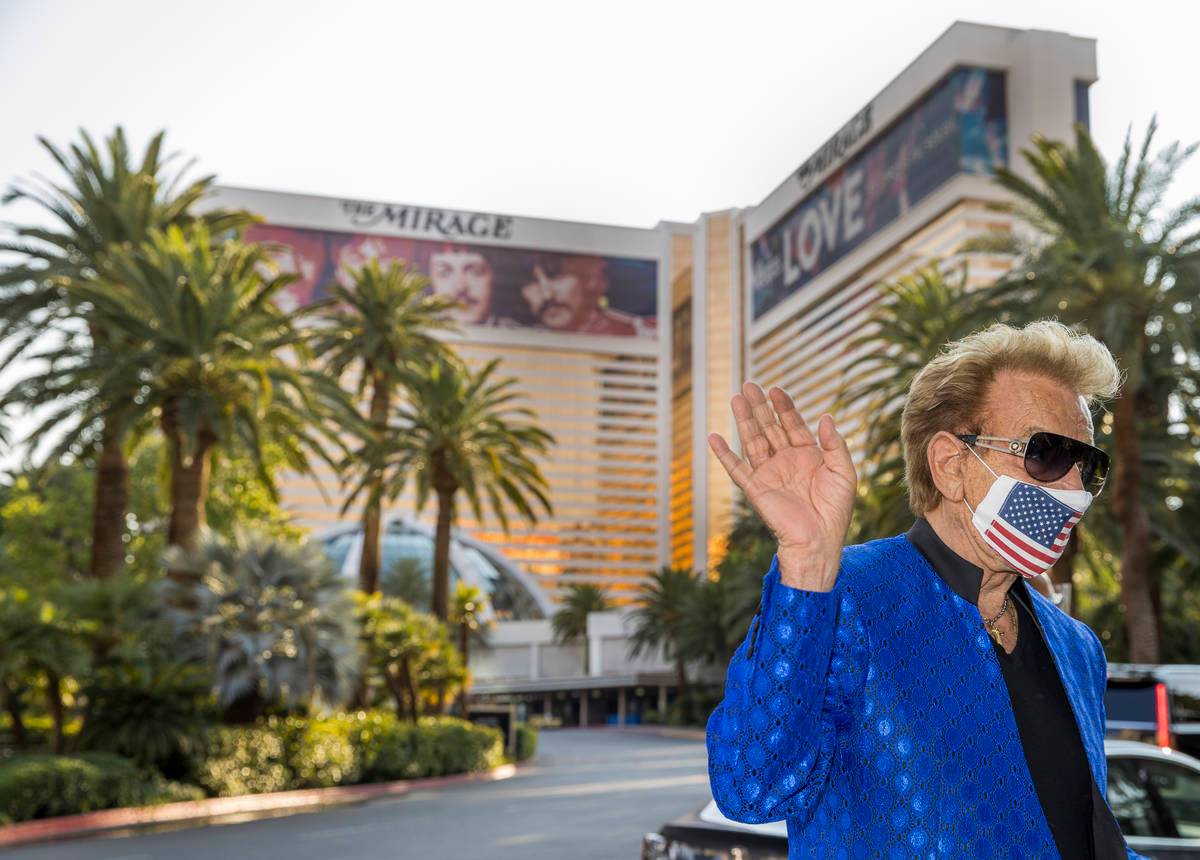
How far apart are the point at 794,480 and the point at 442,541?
32.2 meters

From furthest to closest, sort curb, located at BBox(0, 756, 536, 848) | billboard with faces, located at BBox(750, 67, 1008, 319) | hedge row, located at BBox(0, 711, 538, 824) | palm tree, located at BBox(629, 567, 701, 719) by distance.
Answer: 1. billboard with faces, located at BBox(750, 67, 1008, 319)
2. palm tree, located at BBox(629, 567, 701, 719)
3. hedge row, located at BBox(0, 711, 538, 824)
4. curb, located at BBox(0, 756, 536, 848)

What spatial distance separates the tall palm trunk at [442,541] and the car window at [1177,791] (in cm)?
2820

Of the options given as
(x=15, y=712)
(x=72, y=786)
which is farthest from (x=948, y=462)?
(x=15, y=712)

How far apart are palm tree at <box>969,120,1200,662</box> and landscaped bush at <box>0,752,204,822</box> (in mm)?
15421

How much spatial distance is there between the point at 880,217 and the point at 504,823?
101m

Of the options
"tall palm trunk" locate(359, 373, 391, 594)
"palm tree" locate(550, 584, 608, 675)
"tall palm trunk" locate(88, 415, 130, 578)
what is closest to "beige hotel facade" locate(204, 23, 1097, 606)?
"palm tree" locate(550, 584, 608, 675)

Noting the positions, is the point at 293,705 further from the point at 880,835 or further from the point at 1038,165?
the point at 880,835

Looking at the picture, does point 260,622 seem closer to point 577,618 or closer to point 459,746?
point 459,746

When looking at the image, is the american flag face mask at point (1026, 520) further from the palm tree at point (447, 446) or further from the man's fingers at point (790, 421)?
the palm tree at point (447, 446)

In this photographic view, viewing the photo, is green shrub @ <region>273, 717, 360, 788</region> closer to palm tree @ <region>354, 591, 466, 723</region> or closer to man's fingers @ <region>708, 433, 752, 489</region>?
palm tree @ <region>354, 591, 466, 723</region>

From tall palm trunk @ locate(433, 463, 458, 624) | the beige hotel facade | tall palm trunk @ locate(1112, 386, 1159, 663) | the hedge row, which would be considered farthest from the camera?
the beige hotel facade

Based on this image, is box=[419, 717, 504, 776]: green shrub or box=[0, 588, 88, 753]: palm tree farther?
box=[419, 717, 504, 776]: green shrub

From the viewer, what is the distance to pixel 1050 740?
2105mm

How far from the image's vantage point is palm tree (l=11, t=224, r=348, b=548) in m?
21.7
